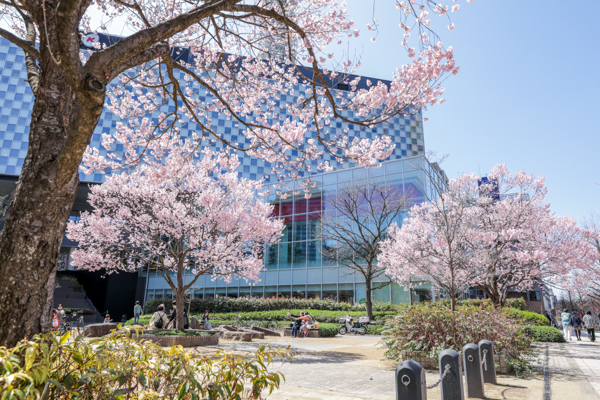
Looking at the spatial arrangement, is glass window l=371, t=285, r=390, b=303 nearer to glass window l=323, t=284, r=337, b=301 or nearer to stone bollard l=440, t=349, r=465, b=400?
glass window l=323, t=284, r=337, b=301

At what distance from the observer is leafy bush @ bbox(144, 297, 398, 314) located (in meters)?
26.5

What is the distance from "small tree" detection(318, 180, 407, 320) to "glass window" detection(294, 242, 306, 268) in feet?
9.31

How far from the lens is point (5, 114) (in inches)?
1884

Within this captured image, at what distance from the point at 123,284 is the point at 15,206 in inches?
1323

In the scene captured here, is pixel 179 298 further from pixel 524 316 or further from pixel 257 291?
pixel 257 291

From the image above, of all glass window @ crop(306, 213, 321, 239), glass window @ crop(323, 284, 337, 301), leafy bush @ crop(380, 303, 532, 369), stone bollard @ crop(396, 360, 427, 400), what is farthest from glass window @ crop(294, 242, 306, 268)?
stone bollard @ crop(396, 360, 427, 400)

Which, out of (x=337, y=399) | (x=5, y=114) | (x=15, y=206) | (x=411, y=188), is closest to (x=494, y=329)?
(x=337, y=399)

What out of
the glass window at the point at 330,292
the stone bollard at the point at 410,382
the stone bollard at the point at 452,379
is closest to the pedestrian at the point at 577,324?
the glass window at the point at 330,292

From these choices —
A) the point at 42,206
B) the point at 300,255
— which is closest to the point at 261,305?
the point at 300,255

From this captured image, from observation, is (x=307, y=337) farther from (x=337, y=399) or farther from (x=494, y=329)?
(x=337, y=399)

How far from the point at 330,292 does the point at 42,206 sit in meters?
26.6

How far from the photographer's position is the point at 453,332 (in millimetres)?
8133

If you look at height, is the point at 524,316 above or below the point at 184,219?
below

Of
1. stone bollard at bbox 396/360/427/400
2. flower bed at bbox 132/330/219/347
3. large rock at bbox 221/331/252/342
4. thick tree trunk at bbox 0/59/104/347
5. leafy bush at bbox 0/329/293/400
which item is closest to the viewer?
leafy bush at bbox 0/329/293/400
